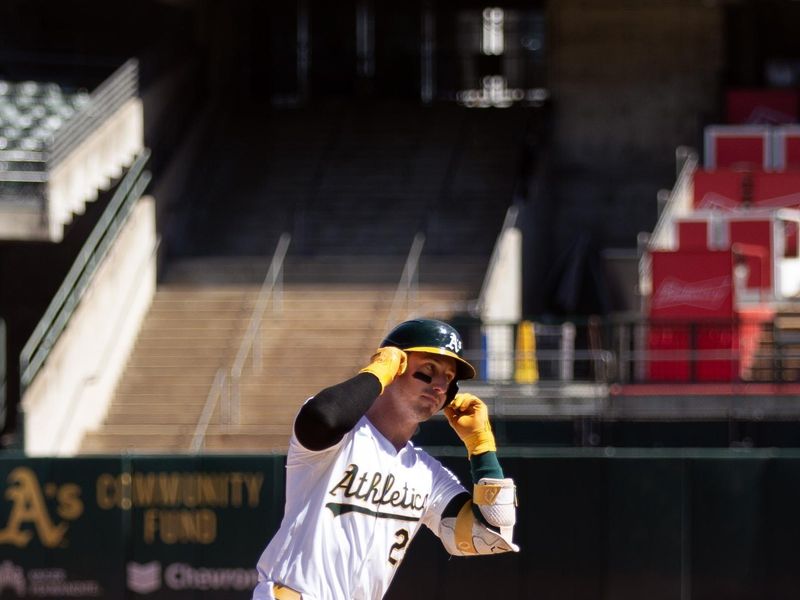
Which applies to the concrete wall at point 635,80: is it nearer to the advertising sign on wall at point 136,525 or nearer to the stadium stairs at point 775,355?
the stadium stairs at point 775,355

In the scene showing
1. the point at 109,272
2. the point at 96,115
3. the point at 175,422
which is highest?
the point at 96,115

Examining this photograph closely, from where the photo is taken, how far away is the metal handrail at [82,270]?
24219mm

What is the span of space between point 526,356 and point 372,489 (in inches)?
592

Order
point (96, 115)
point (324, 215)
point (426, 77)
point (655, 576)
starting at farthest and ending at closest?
1. point (426, 77)
2. point (324, 215)
3. point (96, 115)
4. point (655, 576)

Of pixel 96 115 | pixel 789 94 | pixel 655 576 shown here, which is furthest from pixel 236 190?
pixel 655 576

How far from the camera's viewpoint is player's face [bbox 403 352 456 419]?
613cm

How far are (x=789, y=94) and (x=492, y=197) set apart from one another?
6.06 meters

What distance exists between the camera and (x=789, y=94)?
1220 inches

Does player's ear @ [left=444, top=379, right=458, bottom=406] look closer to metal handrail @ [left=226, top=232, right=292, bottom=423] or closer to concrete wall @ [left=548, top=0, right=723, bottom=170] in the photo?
metal handrail @ [left=226, top=232, right=292, bottom=423]

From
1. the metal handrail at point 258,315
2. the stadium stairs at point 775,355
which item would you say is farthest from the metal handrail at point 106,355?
the stadium stairs at point 775,355

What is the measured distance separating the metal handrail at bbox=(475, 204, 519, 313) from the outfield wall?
8.86 m

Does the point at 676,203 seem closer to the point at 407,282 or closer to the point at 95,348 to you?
the point at 407,282

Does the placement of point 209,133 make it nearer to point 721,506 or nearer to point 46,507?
point 46,507

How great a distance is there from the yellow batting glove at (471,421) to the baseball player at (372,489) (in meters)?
0.04
